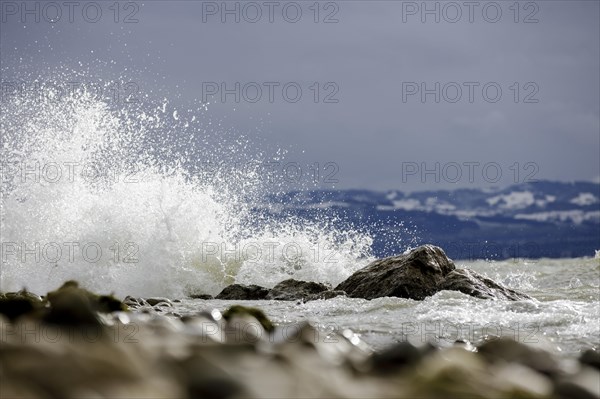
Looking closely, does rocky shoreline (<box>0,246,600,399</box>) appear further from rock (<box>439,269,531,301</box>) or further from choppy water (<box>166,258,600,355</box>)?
rock (<box>439,269,531,301</box>)

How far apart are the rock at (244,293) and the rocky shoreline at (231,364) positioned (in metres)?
5.48

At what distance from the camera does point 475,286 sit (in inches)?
403

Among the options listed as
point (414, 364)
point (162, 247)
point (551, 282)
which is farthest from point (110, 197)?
point (414, 364)

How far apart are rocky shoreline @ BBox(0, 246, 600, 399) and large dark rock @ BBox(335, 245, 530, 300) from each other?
397 centimetres

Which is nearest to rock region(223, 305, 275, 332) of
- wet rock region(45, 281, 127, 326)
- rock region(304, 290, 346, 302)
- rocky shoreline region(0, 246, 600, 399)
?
rocky shoreline region(0, 246, 600, 399)

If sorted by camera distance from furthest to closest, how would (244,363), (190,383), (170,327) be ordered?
1. (170,327)
2. (244,363)
3. (190,383)

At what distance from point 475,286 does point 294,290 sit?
255 centimetres

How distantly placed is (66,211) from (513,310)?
947 cm

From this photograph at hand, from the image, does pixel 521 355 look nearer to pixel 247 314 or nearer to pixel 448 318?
pixel 247 314

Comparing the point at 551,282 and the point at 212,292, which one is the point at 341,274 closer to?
the point at 212,292

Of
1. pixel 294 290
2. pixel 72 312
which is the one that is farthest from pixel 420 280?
pixel 72 312

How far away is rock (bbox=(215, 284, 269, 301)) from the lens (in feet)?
38.8

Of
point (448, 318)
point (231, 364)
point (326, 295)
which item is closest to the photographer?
point (231, 364)

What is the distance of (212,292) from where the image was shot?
46.5 feet
